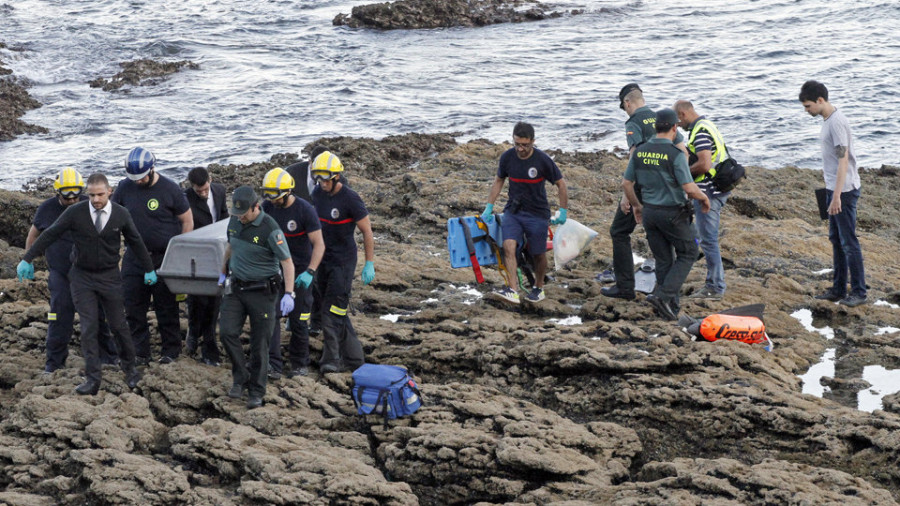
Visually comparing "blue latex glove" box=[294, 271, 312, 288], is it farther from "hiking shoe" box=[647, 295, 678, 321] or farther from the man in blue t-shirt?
"hiking shoe" box=[647, 295, 678, 321]

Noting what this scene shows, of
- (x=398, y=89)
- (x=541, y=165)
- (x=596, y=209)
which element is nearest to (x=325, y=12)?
(x=398, y=89)

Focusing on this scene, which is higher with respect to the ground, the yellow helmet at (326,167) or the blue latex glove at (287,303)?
the yellow helmet at (326,167)

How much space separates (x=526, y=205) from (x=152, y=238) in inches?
142

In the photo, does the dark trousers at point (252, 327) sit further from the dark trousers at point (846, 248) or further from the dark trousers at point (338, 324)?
the dark trousers at point (846, 248)

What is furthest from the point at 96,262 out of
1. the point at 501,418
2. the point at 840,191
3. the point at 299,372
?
the point at 840,191

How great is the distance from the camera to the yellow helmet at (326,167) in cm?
759

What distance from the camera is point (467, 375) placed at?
25.3 ft

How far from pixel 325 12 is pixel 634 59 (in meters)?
15.5

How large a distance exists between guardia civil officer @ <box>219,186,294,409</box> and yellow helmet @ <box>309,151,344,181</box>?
74 centimetres

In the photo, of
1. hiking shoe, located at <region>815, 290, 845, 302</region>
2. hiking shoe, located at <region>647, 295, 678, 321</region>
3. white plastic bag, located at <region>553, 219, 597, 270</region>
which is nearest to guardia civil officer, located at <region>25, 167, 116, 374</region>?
white plastic bag, located at <region>553, 219, 597, 270</region>

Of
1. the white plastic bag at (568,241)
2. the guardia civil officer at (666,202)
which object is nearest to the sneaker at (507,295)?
the white plastic bag at (568,241)

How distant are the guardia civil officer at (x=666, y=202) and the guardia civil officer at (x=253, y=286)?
3.37 metres

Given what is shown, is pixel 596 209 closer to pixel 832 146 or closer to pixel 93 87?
pixel 832 146

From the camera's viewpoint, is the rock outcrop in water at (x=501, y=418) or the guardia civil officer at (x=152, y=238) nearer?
the rock outcrop in water at (x=501, y=418)
